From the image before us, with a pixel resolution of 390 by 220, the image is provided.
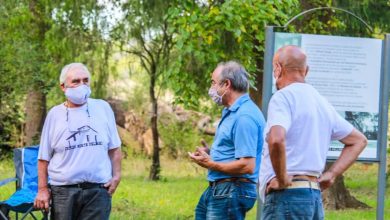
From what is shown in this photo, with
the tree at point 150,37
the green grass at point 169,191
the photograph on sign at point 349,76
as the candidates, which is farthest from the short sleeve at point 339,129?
the tree at point 150,37

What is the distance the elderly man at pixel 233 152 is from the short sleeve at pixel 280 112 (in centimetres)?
77

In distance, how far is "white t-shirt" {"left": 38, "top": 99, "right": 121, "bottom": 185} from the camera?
625 cm

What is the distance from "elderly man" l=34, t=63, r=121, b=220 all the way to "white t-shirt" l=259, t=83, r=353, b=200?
5.46ft

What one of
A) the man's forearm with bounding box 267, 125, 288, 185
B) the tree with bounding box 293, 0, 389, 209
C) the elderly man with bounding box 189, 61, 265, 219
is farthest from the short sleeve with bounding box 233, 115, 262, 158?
the tree with bounding box 293, 0, 389, 209

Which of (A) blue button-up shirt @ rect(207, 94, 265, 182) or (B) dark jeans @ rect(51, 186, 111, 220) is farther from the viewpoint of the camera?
(B) dark jeans @ rect(51, 186, 111, 220)

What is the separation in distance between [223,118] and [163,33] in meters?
13.4

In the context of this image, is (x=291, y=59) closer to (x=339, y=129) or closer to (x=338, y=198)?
(x=339, y=129)

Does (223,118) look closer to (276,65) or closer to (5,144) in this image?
(276,65)

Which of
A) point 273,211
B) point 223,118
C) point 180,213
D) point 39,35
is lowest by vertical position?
point 180,213

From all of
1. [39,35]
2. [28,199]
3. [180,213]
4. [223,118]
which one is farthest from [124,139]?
[223,118]

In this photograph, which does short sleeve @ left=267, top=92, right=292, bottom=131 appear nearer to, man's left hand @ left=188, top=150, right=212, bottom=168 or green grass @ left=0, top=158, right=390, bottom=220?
man's left hand @ left=188, top=150, right=212, bottom=168

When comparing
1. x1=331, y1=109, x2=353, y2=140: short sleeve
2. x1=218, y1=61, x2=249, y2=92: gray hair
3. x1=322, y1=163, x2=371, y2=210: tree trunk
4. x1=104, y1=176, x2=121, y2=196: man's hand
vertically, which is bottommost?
x1=322, y1=163, x2=371, y2=210: tree trunk

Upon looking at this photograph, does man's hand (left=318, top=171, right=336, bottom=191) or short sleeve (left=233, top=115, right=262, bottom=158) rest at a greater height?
short sleeve (left=233, top=115, right=262, bottom=158)

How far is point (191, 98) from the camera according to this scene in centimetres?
1209
